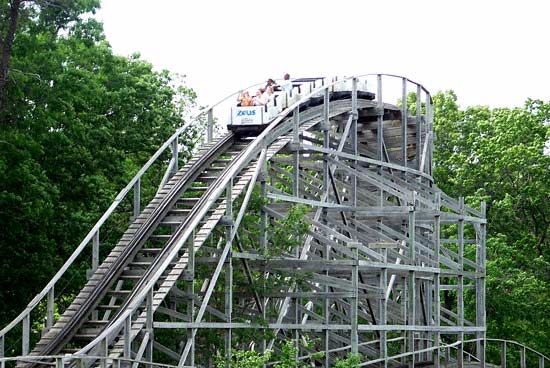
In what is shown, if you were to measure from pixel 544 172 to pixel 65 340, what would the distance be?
29468mm

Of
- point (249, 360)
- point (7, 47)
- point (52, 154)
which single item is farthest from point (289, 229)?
point (52, 154)

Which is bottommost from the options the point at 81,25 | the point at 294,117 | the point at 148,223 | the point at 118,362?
the point at 118,362

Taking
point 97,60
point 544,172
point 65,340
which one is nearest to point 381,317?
point 65,340

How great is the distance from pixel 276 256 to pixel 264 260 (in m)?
0.42

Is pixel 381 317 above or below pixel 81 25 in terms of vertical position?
below

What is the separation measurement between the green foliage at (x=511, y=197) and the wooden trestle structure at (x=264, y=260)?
30.2 feet

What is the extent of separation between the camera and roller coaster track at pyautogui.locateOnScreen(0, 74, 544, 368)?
89.1ft

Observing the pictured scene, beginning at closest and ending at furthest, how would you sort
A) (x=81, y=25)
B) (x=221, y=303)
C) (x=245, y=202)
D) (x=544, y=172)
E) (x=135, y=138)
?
1. (x=245, y=202)
2. (x=221, y=303)
3. (x=81, y=25)
4. (x=135, y=138)
5. (x=544, y=172)

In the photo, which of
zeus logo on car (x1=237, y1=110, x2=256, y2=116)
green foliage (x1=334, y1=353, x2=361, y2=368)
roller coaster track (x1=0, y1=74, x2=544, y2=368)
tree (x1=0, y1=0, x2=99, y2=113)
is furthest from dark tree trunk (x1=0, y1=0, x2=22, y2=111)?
green foliage (x1=334, y1=353, x2=361, y2=368)

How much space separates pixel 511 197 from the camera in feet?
172

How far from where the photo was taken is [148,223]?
2970 cm

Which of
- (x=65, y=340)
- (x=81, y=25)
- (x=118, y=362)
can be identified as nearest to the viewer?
(x=118, y=362)

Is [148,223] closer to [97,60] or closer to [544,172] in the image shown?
[97,60]

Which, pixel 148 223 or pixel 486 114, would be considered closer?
pixel 148 223
